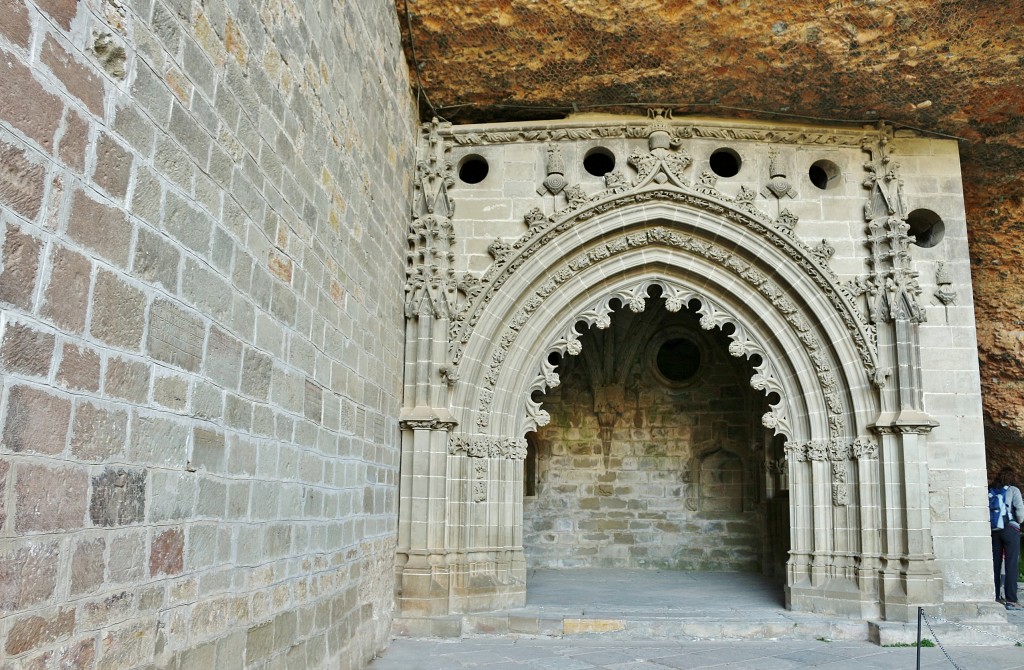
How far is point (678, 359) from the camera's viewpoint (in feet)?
39.2

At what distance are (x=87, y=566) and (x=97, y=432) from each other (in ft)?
1.34

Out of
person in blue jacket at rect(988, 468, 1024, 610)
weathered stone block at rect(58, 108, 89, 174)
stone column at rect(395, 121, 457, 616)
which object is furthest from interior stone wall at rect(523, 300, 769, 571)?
weathered stone block at rect(58, 108, 89, 174)

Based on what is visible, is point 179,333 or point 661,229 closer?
point 179,333

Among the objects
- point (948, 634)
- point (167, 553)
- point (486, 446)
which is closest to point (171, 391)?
point (167, 553)

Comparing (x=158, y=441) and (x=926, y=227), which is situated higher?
(x=926, y=227)

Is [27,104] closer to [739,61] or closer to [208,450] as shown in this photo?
[208,450]

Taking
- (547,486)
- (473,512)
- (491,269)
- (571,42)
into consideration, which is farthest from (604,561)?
(571,42)

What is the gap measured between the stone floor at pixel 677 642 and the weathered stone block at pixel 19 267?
183 inches

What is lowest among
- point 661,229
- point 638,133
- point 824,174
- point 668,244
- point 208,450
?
point 208,450

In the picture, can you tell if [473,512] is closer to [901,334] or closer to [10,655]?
[901,334]

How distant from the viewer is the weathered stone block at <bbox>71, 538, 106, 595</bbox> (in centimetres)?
244

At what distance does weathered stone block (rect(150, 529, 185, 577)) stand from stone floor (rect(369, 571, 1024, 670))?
3.34 meters

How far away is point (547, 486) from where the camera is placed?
11.7 metres

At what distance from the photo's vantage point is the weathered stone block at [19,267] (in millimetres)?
2117
